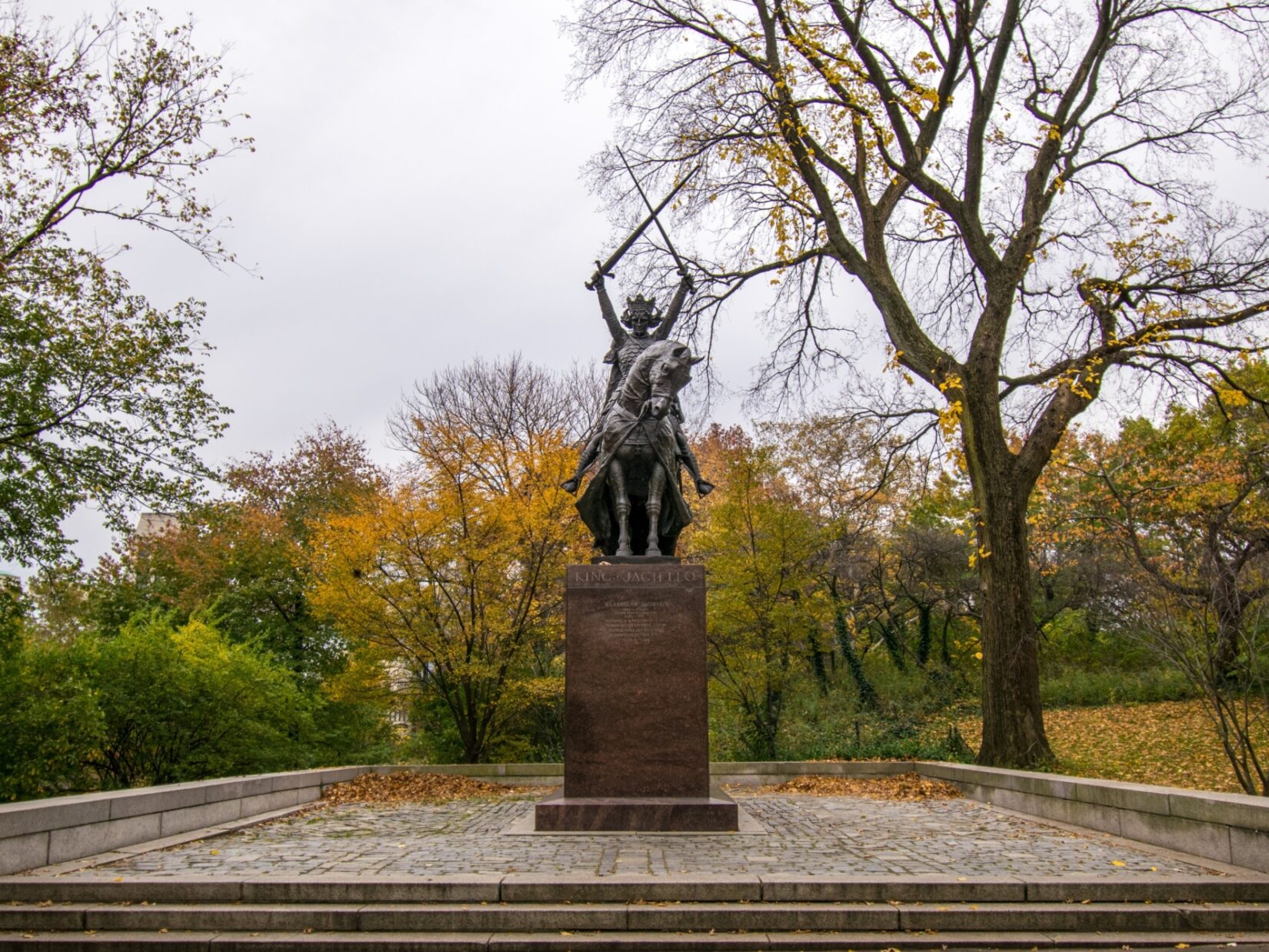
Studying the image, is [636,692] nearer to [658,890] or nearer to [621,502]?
[621,502]

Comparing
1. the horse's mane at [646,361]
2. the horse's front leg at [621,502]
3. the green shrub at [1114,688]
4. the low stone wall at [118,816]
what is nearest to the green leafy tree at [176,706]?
the low stone wall at [118,816]

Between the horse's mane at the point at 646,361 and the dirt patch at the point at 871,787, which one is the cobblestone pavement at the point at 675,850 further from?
the horse's mane at the point at 646,361

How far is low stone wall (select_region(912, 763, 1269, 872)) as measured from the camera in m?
6.56

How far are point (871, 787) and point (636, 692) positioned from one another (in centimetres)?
594

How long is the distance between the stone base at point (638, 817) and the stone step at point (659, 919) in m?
2.85

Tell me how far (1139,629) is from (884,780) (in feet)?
14.4

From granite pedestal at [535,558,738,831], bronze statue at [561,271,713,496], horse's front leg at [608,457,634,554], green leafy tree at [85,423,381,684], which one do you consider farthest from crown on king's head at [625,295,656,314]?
green leafy tree at [85,423,381,684]

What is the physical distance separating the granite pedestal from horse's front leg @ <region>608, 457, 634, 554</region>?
0.62 m

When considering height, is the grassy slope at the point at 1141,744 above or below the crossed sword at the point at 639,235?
below

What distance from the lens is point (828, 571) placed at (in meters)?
24.0

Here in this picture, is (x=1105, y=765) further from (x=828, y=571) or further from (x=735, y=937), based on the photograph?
(x=735, y=937)

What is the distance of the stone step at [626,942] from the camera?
521cm

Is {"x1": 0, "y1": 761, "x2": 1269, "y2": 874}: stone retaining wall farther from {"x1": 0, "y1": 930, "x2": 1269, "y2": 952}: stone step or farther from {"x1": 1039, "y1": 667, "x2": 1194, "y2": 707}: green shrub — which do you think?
{"x1": 1039, "y1": 667, "x2": 1194, "y2": 707}: green shrub

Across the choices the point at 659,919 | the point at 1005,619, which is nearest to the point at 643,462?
the point at 659,919
